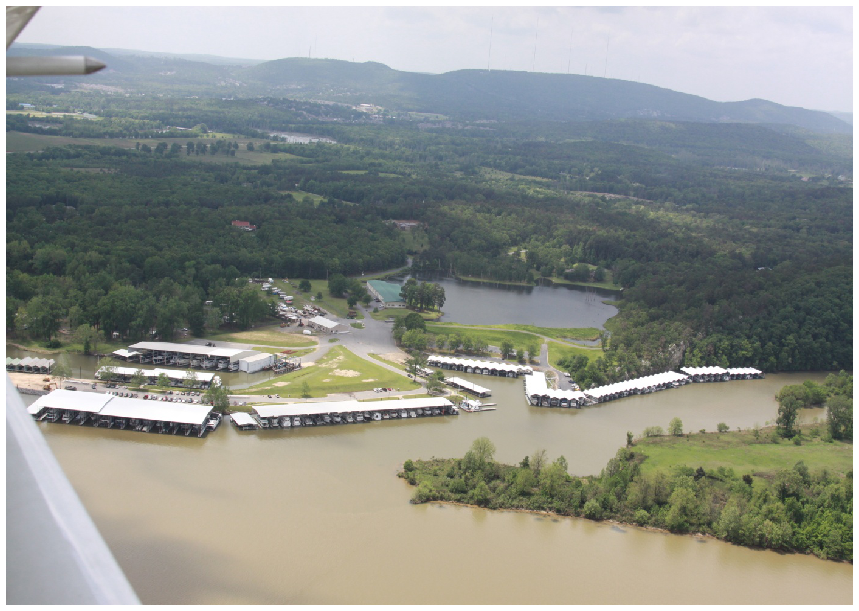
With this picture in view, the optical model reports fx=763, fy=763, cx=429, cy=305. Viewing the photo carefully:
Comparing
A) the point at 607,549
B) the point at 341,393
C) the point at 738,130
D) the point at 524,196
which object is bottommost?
the point at 607,549

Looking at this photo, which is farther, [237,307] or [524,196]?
[524,196]

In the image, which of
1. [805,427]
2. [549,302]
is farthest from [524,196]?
[805,427]

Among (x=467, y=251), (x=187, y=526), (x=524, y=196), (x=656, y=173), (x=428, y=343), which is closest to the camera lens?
(x=187, y=526)

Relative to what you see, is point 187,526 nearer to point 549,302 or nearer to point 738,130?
point 549,302

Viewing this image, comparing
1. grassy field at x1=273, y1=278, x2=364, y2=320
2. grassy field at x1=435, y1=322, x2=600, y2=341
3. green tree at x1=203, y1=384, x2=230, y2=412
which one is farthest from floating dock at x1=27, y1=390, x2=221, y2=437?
grassy field at x1=435, y1=322, x2=600, y2=341

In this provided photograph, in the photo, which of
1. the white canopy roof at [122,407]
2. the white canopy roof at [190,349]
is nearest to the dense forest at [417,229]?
the white canopy roof at [190,349]

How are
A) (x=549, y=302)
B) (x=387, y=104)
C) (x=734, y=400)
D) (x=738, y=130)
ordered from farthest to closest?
(x=387, y=104)
(x=738, y=130)
(x=549, y=302)
(x=734, y=400)

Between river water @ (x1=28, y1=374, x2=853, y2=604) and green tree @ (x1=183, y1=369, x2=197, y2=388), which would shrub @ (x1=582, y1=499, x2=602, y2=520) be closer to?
river water @ (x1=28, y1=374, x2=853, y2=604)
